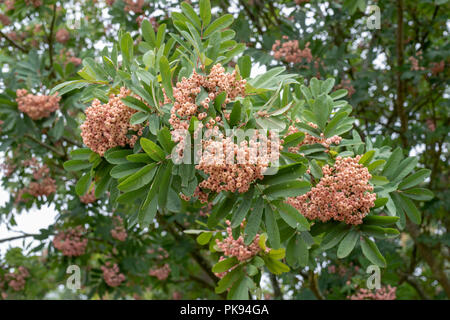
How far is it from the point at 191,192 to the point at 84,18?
4.23 meters

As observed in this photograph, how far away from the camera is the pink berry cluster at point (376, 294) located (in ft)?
12.5

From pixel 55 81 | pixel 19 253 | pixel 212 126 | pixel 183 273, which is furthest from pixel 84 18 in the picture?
pixel 212 126

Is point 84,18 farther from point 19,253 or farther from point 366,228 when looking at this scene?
point 366,228

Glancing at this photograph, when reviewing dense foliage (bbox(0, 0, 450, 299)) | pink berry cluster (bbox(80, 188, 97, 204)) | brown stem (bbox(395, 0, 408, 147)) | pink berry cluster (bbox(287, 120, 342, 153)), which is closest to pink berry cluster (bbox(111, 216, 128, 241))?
dense foliage (bbox(0, 0, 450, 299))

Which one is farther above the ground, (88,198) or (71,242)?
(88,198)

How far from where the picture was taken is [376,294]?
3852 millimetres

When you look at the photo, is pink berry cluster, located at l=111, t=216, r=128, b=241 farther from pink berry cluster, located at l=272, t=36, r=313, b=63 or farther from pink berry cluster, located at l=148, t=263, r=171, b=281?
pink berry cluster, located at l=272, t=36, r=313, b=63

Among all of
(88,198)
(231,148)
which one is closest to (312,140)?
(231,148)

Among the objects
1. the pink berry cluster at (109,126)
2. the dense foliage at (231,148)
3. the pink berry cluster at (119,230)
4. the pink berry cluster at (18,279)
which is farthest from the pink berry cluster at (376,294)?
the pink berry cluster at (18,279)

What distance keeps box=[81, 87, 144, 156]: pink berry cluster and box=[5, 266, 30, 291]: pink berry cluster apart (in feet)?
12.4

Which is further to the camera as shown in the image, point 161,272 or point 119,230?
point 161,272

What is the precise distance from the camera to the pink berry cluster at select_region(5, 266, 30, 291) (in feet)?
16.8

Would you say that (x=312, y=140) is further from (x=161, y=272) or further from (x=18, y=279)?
(x=18, y=279)

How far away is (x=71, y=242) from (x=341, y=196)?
336 cm
